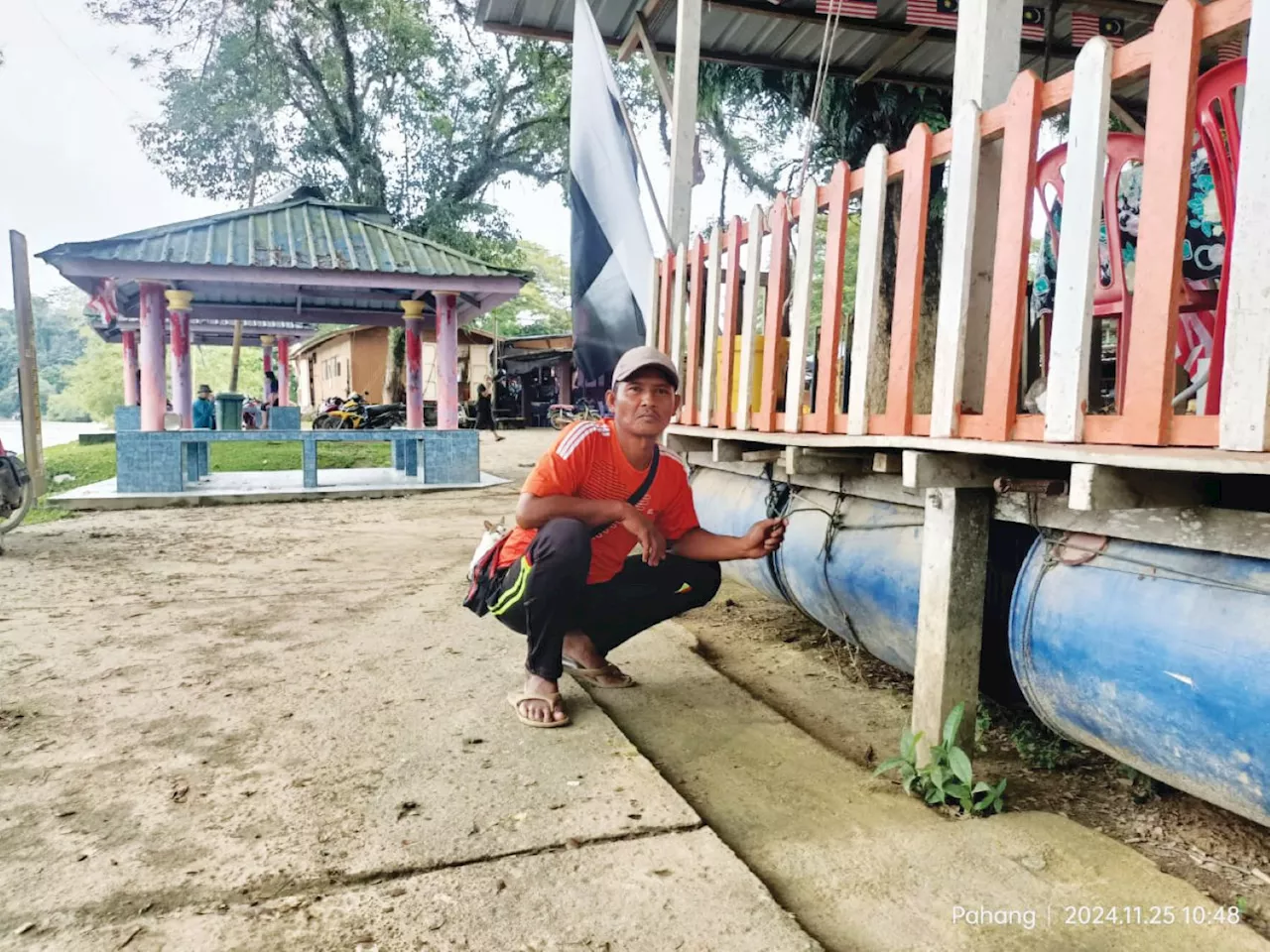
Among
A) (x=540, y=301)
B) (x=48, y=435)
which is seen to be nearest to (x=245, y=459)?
(x=48, y=435)

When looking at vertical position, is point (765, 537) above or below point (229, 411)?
below

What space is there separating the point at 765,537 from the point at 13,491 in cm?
623

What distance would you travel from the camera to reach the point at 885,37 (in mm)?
6020

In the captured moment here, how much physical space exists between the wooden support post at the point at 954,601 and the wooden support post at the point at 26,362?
684 centimetres

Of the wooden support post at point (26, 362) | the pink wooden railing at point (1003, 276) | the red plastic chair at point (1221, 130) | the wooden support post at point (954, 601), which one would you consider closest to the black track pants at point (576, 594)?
the pink wooden railing at point (1003, 276)

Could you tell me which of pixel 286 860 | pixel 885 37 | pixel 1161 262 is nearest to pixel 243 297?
pixel 885 37

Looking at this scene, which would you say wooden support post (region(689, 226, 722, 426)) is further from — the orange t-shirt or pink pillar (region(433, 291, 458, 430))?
pink pillar (region(433, 291, 458, 430))

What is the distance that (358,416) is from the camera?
57.3ft

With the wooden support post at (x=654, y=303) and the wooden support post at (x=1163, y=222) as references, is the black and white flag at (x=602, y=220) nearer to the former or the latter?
the wooden support post at (x=654, y=303)

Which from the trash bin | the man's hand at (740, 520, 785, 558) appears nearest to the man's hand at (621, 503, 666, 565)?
the man's hand at (740, 520, 785, 558)

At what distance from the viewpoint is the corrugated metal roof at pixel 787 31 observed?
5715mm

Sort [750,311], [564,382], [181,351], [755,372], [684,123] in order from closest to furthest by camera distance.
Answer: [750,311]
[755,372]
[684,123]
[181,351]
[564,382]

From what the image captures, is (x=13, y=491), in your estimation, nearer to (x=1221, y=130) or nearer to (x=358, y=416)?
(x=1221, y=130)

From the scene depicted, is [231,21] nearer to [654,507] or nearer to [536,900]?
[654,507]
